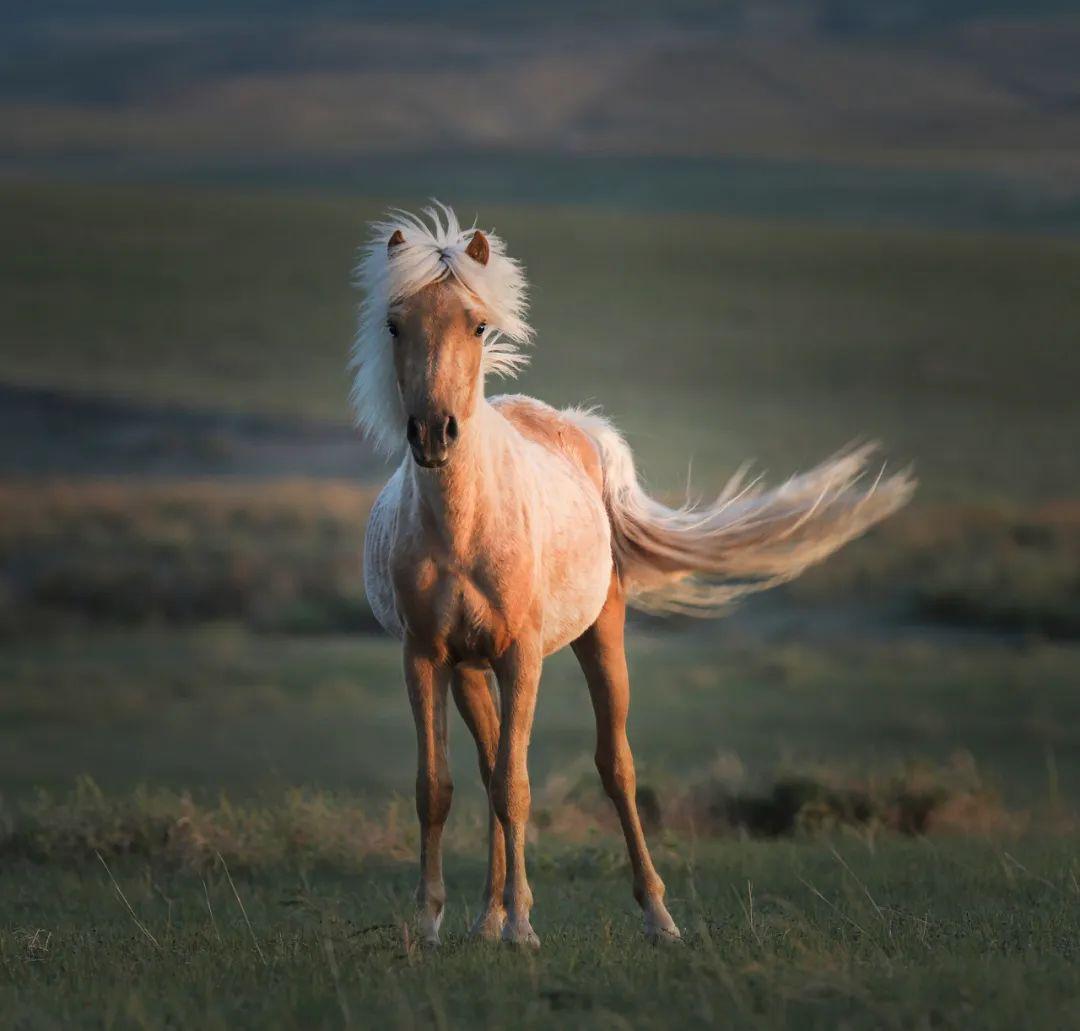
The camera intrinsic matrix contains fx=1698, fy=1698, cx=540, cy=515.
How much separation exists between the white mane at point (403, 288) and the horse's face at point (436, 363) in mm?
63

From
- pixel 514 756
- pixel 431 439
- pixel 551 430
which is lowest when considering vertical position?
pixel 514 756

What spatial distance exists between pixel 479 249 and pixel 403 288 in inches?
18.0

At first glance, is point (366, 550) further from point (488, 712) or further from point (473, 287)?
point (473, 287)

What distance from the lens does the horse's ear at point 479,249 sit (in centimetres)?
714

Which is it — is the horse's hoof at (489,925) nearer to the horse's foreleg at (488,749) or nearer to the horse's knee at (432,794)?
the horse's foreleg at (488,749)

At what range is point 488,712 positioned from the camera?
8031 millimetres

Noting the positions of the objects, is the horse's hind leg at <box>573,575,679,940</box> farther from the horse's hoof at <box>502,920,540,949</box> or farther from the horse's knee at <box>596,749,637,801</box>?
the horse's hoof at <box>502,920,540,949</box>

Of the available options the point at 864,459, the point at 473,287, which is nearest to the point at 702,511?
the point at 864,459

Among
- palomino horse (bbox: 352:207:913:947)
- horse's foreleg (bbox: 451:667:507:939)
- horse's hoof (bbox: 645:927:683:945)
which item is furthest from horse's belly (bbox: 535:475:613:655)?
horse's hoof (bbox: 645:927:683:945)

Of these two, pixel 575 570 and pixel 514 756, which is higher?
pixel 575 570

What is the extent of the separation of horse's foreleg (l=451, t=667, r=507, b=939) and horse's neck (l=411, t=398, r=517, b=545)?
896 mm

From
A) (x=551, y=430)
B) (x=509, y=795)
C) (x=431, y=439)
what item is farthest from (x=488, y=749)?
(x=431, y=439)

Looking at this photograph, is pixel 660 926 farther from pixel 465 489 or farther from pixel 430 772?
pixel 465 489

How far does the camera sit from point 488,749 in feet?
26.3
